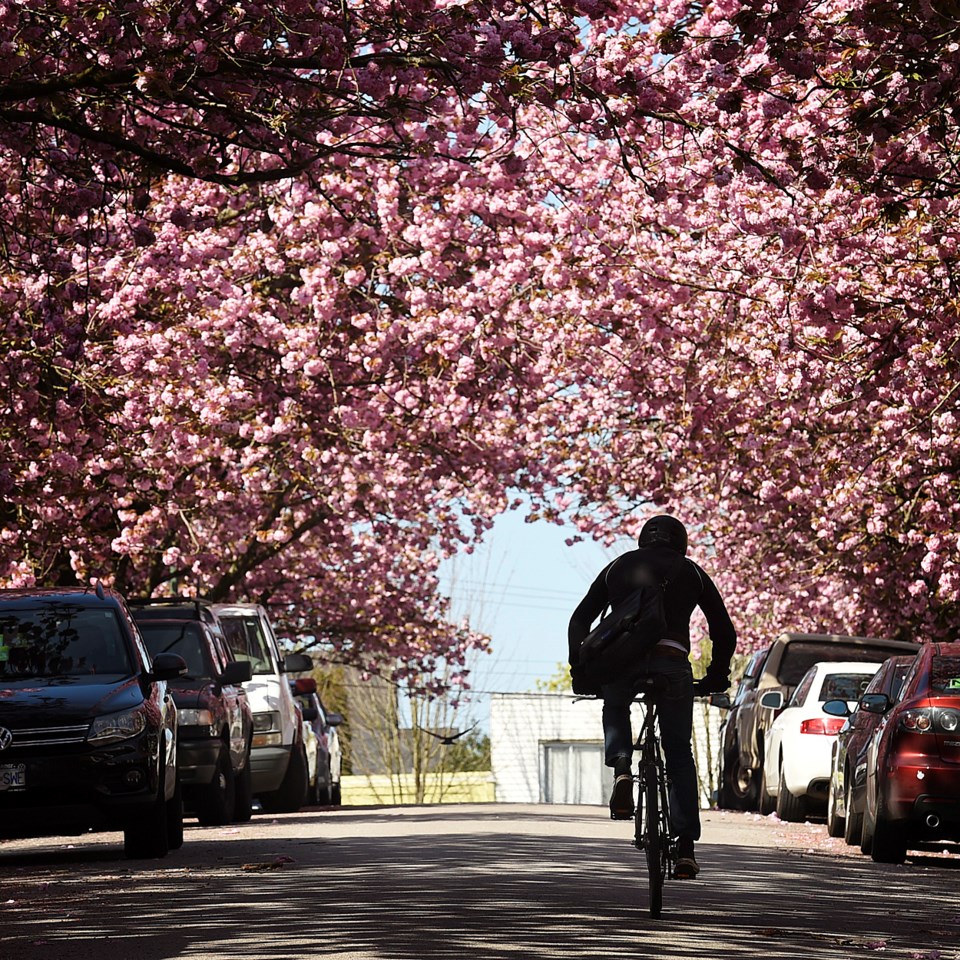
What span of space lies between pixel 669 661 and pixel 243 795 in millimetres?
11566

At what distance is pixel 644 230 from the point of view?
26344 mm

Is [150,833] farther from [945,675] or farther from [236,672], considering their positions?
[945,675]

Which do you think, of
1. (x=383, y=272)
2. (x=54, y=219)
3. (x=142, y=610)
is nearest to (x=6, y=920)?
(x=142, y=610)

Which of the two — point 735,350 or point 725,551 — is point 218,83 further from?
point 725,551

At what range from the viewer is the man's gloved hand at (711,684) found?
36.2 ft

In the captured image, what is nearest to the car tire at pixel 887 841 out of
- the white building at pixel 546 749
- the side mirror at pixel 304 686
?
the side mirror at pixel 304 686

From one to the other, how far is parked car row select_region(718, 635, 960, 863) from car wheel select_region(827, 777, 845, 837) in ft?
0.06

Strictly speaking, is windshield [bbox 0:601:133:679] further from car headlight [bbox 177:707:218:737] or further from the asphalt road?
car headlight [bbox 177:707:218:737]

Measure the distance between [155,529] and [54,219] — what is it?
9157 mm

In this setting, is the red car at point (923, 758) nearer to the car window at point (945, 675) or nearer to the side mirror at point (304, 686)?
the car window at point (945, 675)

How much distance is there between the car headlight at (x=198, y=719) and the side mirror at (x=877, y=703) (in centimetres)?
622

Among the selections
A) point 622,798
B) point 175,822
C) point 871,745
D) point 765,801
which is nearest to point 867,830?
point 871,745

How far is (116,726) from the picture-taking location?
48.5 ft

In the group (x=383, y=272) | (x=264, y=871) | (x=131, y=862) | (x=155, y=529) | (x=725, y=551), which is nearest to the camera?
(x=264, y=871)
